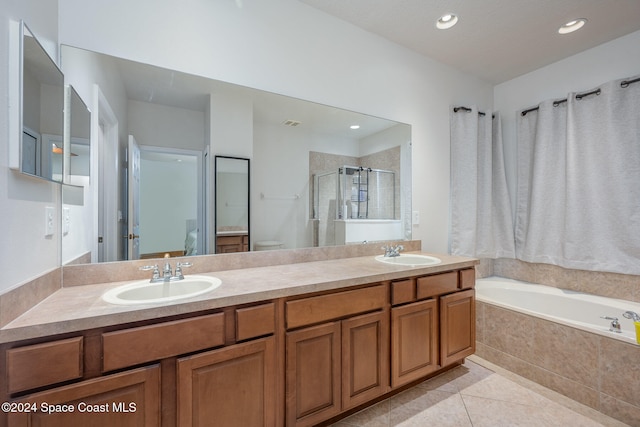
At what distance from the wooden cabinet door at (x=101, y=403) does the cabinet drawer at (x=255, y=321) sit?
33 centimetres

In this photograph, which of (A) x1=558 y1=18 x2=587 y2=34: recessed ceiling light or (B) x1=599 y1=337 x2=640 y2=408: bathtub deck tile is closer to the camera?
(B) x1=599 y1=337 x2=640 y2=408: bathtub deck tile

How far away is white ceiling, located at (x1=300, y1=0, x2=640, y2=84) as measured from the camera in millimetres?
1966

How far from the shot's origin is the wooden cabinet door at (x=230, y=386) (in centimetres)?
110

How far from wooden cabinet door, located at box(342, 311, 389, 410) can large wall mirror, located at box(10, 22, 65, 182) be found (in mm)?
1497

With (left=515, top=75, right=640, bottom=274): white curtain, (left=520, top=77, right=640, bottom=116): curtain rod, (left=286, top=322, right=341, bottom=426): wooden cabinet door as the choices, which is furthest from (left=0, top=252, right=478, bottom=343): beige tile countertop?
(left=520, top=77, right=640, bottom=116): curtain rod

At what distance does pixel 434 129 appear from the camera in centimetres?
273

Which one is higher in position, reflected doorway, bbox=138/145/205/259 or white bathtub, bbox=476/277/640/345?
reflected doorway, bbox=138/145/205/259

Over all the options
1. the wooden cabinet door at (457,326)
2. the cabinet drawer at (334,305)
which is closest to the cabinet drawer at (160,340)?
the cabinet drawer at (334,305)

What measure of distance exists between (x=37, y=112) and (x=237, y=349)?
1.22 m

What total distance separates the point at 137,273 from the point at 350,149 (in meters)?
1.68

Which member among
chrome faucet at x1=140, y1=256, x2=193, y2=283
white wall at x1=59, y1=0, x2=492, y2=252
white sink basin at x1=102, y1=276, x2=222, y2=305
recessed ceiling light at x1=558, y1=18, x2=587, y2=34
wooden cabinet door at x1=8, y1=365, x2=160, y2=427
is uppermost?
recessed ceiling light at x1=558, y1=18, x2=587, y2=34

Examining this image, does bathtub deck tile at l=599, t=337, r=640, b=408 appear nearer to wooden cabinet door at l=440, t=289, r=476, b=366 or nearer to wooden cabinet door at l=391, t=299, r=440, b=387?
wooden cabinet door at l=440, t=289, r=476, b=366

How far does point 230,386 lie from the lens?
1188 mm

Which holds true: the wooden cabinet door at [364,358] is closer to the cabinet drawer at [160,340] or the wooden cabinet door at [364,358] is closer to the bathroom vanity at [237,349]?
the bathroom vanity at [237,349]
